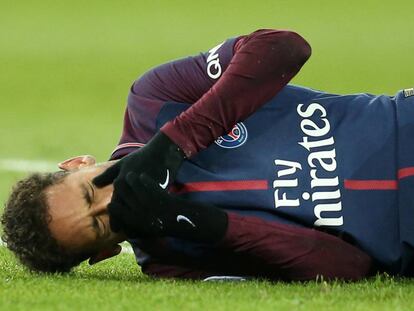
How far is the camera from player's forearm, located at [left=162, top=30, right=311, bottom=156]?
369 cm

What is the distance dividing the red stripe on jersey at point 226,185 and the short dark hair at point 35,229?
42cm

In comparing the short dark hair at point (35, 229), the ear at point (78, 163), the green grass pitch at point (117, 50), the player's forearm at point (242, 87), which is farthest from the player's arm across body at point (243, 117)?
the green grass pitch at point (117, 50)

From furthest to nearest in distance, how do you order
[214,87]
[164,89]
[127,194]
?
1. [164,89]
2. [214,87]
3. [127,194]

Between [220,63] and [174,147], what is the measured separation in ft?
1.55

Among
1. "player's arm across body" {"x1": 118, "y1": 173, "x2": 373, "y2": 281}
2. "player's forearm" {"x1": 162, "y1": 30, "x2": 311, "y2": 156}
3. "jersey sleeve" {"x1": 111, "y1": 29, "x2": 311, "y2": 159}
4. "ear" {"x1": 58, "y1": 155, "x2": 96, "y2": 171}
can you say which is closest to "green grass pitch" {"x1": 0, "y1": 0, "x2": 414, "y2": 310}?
"ear" {"x1": 58, "y1": 155, "x2": 96, "y2": 171}

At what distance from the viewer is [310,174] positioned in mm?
3809

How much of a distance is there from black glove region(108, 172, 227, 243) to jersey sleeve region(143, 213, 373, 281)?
66 mm

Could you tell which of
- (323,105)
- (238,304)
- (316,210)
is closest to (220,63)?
(323,105)

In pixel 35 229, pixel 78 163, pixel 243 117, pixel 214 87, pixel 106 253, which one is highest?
pixel 214 87

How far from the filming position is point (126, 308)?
323 centimetres

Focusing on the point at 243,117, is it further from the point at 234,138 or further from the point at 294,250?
the point at 294,250

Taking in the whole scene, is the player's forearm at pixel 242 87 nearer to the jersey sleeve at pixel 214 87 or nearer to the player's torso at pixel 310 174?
the jersey sleeve at pixel 214 87

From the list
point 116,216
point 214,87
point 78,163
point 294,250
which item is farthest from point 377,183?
point 78,163

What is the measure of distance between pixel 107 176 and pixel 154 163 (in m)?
0.18
